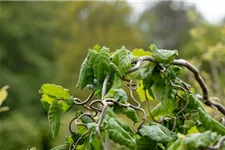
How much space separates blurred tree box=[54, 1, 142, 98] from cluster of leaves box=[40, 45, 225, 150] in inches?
371

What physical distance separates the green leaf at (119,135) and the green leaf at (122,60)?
13 cm

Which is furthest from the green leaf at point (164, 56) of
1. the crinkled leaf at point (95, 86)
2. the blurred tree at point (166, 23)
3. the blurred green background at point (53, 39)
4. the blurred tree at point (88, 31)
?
the blurred tree at point (166, 23)

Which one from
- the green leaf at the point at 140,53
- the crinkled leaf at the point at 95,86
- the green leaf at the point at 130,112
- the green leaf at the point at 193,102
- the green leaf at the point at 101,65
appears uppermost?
the green leaf at the point at 140,53

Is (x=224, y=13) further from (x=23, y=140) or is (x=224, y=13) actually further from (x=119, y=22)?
(x=23, y=140)

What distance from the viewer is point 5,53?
1210cm

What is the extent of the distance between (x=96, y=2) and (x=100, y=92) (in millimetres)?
10923

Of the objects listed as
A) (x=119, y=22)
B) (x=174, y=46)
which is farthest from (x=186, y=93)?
(x=174, y=46)

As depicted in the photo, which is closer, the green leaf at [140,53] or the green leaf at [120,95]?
the green leaf at [120,95]

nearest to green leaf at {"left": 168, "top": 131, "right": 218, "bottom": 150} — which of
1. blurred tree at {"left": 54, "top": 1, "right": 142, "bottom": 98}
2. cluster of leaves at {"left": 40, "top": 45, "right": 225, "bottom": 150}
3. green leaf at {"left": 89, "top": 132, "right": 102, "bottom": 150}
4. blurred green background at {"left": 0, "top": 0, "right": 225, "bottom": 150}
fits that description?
cluster of leaves at {"left": 40, "top": 45, "right": 225, "bottom": 150}

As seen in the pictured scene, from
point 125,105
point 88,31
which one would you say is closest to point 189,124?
point 125,105

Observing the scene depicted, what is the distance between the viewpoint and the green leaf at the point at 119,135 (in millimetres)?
633

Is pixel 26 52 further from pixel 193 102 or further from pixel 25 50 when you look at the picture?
pixel 193 102

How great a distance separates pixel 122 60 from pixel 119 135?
0.54 ft

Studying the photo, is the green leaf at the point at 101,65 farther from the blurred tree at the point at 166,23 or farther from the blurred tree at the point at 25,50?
the blurred tree at the point at 166,23
